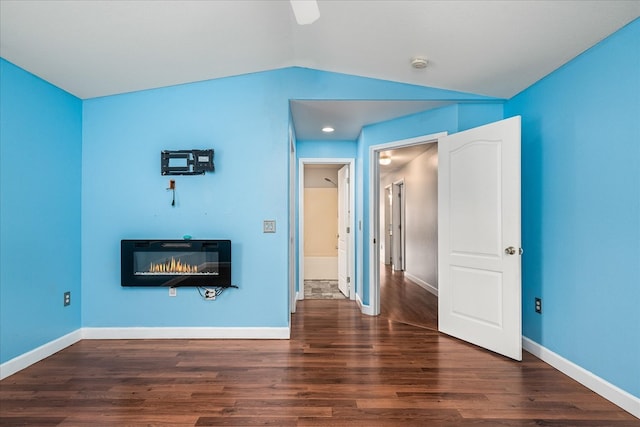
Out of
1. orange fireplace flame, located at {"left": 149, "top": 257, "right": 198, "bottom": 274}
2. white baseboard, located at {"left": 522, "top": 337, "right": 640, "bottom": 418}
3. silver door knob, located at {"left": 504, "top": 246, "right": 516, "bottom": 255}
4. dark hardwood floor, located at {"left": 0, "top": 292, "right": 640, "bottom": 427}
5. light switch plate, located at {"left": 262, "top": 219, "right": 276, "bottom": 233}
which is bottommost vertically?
dark hardwood floor, located at {"left": 0, "top": 292, "right": 640, "bottom": 427}

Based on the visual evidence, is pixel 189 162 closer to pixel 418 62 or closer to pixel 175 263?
pixel 175 263

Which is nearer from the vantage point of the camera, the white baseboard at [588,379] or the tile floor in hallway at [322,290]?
the white baseboard at [588,379]

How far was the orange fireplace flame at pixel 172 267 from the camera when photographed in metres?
3.37

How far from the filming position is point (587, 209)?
8.20ft

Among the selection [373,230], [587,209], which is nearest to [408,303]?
[373,230]

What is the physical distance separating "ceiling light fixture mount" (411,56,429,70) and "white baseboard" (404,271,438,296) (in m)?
3.64

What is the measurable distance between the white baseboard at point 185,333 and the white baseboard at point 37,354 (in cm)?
14

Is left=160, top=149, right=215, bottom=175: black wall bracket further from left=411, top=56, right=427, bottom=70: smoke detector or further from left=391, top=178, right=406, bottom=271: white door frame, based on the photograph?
left=391, top=178, right=406, bottom=271: white door frame

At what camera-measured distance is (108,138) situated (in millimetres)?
3404

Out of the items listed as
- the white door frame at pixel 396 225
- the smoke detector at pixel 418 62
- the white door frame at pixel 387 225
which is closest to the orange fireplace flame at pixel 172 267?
the smoke detector at pixel 418 62

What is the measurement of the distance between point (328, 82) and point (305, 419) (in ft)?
9.25

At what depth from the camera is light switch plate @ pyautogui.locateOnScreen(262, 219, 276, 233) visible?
11.2 feet

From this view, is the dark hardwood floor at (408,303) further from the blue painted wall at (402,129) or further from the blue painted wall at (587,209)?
the blue painted wall at (587,209)

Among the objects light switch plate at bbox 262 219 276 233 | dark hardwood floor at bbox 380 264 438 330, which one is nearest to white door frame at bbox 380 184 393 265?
dark hardwood floor at bbox 380 264 438 330
